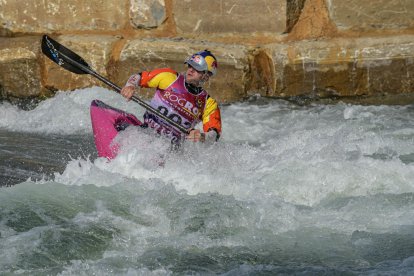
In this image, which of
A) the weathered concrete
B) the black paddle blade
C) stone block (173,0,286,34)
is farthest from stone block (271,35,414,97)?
the black paddle blade

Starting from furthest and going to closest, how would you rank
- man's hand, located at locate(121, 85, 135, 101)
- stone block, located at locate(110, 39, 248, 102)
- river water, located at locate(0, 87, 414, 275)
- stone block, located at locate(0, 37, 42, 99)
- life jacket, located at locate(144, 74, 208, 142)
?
stone block, located at locate(0, 37, 42, 99) → stone block, located at locate(110, 39, 248, 102) → life jacket, located at locate(144, 74, 208, 142) → man's hand, located at locate(121, 85, 135, 101) → river water, located at locate(0, 87, 414, 275)

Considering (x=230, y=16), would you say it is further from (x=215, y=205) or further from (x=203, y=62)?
(x=215, y=205)

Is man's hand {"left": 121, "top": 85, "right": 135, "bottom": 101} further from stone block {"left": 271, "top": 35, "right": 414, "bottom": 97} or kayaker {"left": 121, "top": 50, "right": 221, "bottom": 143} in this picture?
stone block {"left": 271, "top": 35, "right": 414, "bottom": 97}

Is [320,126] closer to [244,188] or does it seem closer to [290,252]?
[244,188]

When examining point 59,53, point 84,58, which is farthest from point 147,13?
point 59,53

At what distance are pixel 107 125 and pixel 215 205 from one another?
142 centimetres

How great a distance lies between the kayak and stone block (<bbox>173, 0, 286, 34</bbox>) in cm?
246

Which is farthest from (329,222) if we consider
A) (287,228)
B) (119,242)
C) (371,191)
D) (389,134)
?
(389,134)

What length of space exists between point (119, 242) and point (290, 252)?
106cm

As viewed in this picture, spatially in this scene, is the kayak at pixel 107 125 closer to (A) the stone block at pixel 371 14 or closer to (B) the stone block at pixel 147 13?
(B) the stone block at pixel 147 13

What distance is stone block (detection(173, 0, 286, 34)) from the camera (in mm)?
8844

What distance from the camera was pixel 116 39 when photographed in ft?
30.2

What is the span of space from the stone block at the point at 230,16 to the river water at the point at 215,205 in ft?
4.68

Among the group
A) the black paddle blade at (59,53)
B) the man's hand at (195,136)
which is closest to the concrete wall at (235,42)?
the black paddle blade at (59,53)
